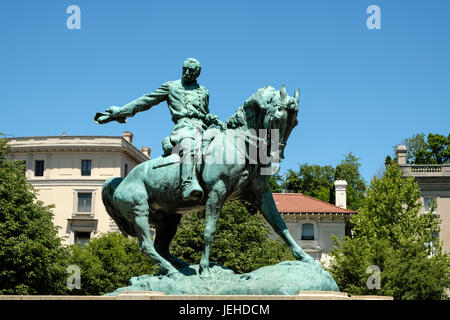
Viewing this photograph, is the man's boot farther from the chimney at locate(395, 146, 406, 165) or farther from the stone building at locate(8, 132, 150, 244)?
the chimney at locate(395, 146, 406, 165)

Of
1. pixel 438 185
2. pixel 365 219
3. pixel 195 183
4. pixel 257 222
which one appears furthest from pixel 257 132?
pixel 438 185

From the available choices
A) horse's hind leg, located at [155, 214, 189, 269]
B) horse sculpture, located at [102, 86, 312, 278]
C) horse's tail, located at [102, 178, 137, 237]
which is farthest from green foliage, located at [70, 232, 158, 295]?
horse sculpture, located at [102, 86, 312, 278]

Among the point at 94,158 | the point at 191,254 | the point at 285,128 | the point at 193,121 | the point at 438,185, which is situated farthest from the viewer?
the point at 94,158

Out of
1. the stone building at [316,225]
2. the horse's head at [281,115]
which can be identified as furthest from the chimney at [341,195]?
the horse's head at [281,115]

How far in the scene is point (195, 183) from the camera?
945 cm

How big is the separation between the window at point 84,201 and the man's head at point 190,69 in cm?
4671

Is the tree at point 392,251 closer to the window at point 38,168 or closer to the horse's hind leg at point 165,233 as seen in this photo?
the horse's hind leg at point 165,233

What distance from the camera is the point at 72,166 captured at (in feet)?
186

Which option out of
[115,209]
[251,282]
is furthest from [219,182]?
[115,209]

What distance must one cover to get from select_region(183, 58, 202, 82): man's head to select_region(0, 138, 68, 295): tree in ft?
63.6
